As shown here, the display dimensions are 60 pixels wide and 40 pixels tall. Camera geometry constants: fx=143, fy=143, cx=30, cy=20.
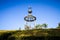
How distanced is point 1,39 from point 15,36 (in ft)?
6.05

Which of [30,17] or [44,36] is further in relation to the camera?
[30,17]

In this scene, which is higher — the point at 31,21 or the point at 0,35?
the point at 31,21

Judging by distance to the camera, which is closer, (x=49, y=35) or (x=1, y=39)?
(x=49, y=35)

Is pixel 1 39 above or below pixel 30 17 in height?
below

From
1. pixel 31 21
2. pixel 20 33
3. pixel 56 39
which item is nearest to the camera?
pixel 56 39

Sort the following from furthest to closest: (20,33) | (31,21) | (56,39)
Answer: (31,21) < (20,33) < (56,39)

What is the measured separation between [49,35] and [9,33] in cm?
475

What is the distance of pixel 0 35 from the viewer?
16938 mm

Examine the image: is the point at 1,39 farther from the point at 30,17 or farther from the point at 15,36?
the point at 30,17

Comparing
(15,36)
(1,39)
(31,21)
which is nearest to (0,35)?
(1,39)

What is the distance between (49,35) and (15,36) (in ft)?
12.5

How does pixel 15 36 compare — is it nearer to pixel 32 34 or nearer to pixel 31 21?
pixel 32 34

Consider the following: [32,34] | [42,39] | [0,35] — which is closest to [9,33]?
[0,35]

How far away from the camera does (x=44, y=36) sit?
15.6 metres
